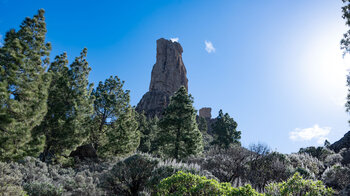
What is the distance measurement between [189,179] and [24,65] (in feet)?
37.6

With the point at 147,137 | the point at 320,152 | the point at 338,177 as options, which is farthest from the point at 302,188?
the point at 147,137

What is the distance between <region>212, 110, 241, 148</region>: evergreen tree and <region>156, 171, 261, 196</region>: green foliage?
116 feet

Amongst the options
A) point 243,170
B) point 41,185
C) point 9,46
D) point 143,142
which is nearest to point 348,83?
point 243,170

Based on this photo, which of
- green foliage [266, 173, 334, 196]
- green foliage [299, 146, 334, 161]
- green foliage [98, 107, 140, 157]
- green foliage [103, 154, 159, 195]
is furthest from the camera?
green foliage [299, 146, 334, 161]

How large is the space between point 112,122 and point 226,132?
23.3m

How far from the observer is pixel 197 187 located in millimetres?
5000

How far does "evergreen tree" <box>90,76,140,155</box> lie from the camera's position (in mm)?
23803

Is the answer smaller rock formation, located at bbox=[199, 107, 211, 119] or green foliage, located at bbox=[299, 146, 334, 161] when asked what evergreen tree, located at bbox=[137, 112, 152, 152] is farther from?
smaller rock formation, located at bbox=[199, 107, 211, 119]

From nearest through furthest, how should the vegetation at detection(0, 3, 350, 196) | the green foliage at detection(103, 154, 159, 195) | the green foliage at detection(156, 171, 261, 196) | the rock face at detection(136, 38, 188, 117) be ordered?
the green foliage at detection(156, 171, 261, 196), the vegetation at detection(0, 3, 350, 196), the green foliage at detection(103, 154, 159, 195), the rock face at detection(136, 38, 188, 117)

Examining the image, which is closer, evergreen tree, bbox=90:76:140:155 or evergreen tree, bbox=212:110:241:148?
evergreen tree, bbox=90:76:140:155

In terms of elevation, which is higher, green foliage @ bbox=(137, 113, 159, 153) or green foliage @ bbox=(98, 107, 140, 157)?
green foliage @ bbox=(137, 113, 159, 153)

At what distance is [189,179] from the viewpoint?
559 cm

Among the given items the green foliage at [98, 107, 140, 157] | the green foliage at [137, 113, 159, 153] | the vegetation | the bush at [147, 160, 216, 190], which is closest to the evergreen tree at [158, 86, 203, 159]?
the vegetation

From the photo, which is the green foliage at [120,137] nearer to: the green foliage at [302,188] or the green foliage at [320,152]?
the green foliage at [302,188]
